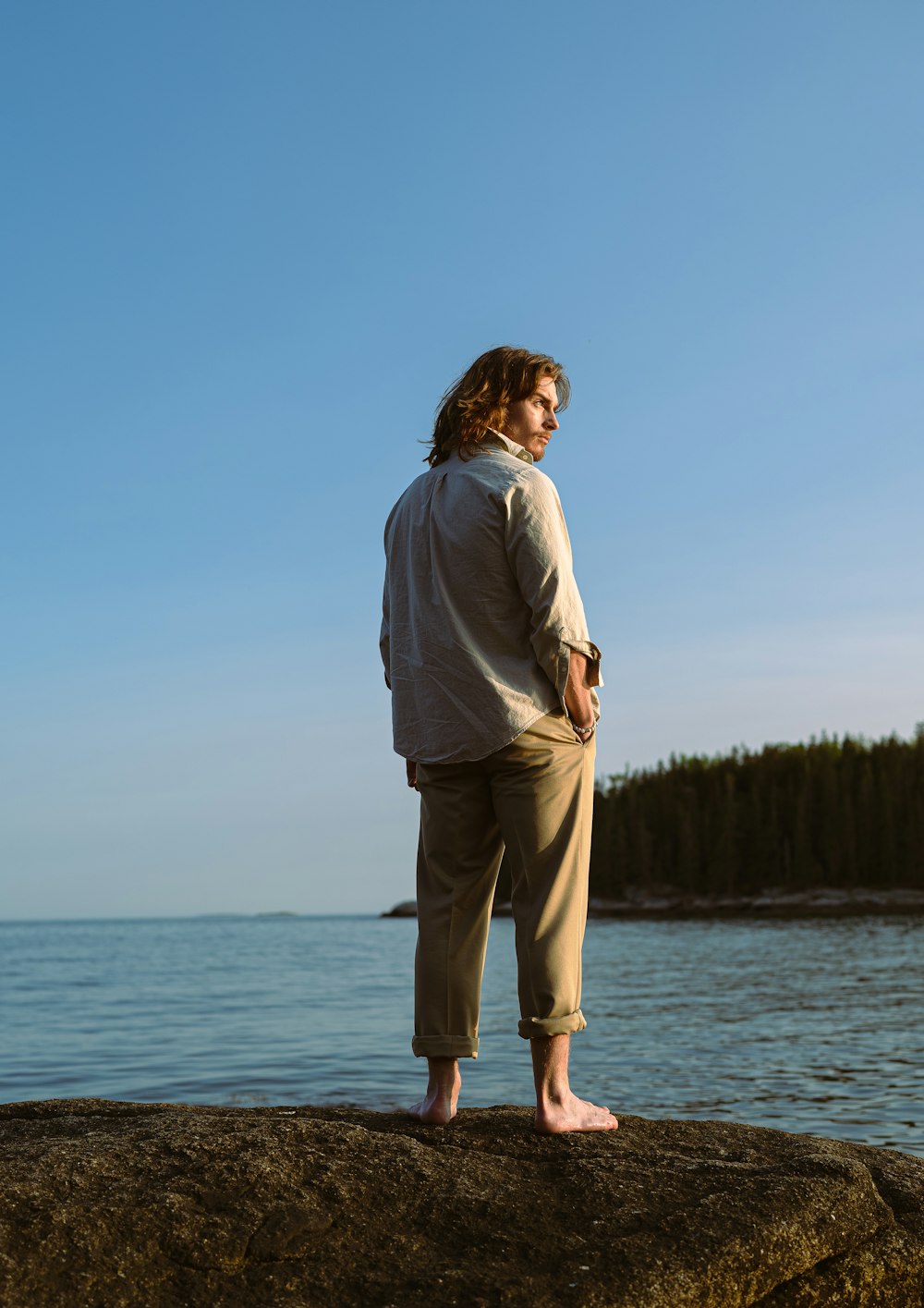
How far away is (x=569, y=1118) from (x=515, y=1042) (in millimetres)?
9285

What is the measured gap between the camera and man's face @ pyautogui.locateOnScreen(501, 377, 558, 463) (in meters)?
3.92

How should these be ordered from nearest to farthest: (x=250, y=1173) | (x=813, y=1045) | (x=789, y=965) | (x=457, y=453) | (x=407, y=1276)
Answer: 1. (x=407, y=1276)
2. (x=250, y=1173)
3. (x=457, y=453)
4. (x=813, y=1045)
5. (x=789, y=965)

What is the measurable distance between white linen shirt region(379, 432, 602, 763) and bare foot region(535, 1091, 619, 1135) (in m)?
1.08

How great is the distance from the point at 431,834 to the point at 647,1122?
3.92ft

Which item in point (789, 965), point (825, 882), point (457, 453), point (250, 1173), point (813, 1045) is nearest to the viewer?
point (250, 1173)

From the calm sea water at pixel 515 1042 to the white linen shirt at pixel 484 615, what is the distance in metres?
4.86

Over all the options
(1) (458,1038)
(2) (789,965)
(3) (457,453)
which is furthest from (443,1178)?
(2) (789,965)

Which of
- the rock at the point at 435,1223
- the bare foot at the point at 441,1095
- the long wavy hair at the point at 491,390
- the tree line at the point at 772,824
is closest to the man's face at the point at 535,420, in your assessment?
the long wavy hair at the point at 491,390

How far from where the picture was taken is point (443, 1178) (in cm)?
289

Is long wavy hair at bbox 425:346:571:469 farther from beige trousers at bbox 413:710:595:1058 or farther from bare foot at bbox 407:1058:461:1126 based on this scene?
bare foot at bbox 407:1058:461:1126

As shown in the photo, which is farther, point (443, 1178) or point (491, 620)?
point (491, 620)

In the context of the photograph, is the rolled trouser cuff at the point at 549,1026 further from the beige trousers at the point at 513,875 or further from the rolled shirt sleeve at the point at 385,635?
the rolled shirt sleeve at the point at 385,635

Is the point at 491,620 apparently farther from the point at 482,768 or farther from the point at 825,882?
the point at 825,882

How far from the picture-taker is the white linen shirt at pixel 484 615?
11.6ft
